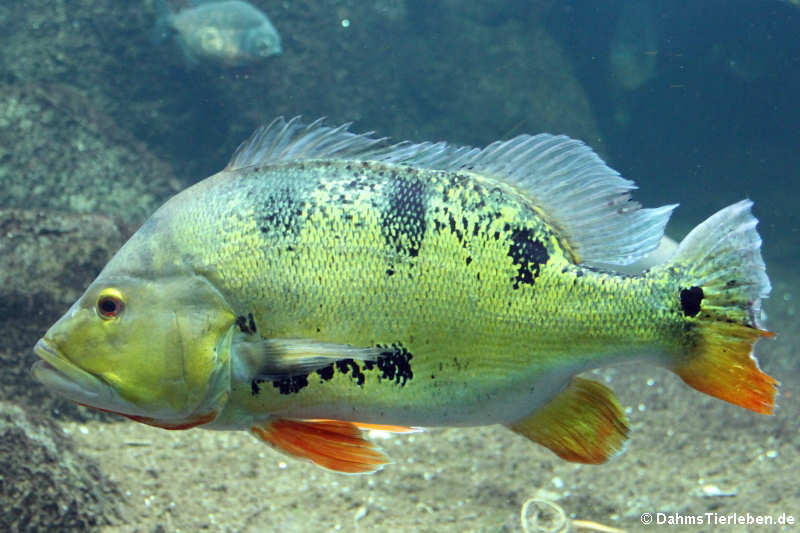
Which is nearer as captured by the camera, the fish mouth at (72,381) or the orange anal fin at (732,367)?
the fish mouth at (72,381)

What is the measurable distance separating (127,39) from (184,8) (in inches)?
40.5

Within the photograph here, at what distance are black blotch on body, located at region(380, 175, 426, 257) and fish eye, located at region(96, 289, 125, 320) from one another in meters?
0.72

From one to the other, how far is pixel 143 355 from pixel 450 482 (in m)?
2.86

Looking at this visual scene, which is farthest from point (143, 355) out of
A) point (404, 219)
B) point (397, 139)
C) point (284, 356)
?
point (397, 139)

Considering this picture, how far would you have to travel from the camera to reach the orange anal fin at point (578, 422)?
1.84 meters

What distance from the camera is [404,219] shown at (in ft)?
5.65

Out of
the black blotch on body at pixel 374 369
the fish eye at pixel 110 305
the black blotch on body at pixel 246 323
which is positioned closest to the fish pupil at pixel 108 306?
the fish eye at pixel 110 305

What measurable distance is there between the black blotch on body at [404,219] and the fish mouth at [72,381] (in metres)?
0.83

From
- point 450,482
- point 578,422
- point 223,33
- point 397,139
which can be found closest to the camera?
point 578,422

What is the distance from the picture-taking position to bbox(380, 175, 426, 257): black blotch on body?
5.62 feet

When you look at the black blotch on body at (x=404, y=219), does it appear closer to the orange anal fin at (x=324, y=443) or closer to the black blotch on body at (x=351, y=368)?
the black blotch on body at (x=351, y=368)

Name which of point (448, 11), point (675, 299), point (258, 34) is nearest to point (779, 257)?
point (448, 11)

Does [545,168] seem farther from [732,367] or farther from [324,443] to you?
[324,443]

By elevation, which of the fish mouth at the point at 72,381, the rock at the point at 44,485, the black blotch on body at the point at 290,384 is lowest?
the rock at the point at 44,485
